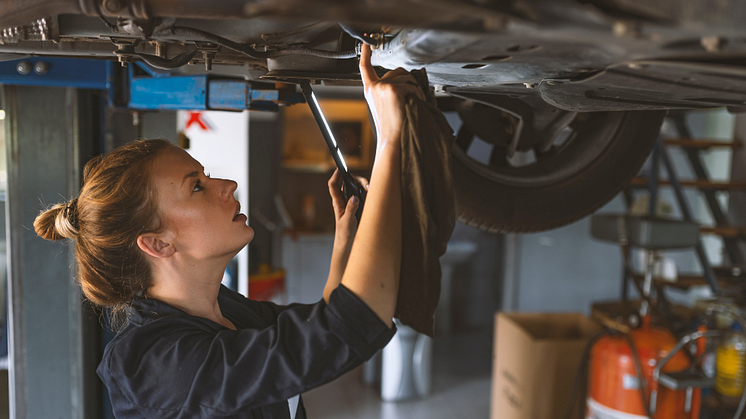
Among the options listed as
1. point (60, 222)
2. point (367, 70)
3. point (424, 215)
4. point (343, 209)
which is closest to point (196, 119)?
point (60, 222)

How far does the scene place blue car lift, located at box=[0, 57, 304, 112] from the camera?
1.08m

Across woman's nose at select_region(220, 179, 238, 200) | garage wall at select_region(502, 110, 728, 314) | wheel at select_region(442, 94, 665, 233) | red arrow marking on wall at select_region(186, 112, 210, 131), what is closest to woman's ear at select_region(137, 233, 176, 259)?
woman's nose at select_region(220, 179, 238, 200)

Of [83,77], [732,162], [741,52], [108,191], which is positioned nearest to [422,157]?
[741,52]

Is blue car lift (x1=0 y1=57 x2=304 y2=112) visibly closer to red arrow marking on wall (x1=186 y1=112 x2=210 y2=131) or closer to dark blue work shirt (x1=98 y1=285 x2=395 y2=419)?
dark blue work shirt (x1=98 y1=285 x2=395 y2=419)

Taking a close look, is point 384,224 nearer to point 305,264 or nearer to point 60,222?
point 60,222

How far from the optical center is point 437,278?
618 mm

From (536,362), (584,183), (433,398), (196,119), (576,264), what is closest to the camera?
(584,183)

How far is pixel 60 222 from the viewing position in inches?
33.0

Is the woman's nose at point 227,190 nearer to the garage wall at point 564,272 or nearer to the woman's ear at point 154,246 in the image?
the woman's ear at point 154,246

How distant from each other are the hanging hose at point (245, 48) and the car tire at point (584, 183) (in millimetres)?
435

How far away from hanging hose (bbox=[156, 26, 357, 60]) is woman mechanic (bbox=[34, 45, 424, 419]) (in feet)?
0.38

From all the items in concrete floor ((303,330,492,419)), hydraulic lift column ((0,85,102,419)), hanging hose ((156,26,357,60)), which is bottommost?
concrete floor ((303,330,492,419))

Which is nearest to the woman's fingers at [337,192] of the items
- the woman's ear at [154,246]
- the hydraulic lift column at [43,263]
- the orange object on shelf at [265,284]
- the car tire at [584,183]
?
the woman's ear at [154,246]

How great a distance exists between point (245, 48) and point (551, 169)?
73 cm
